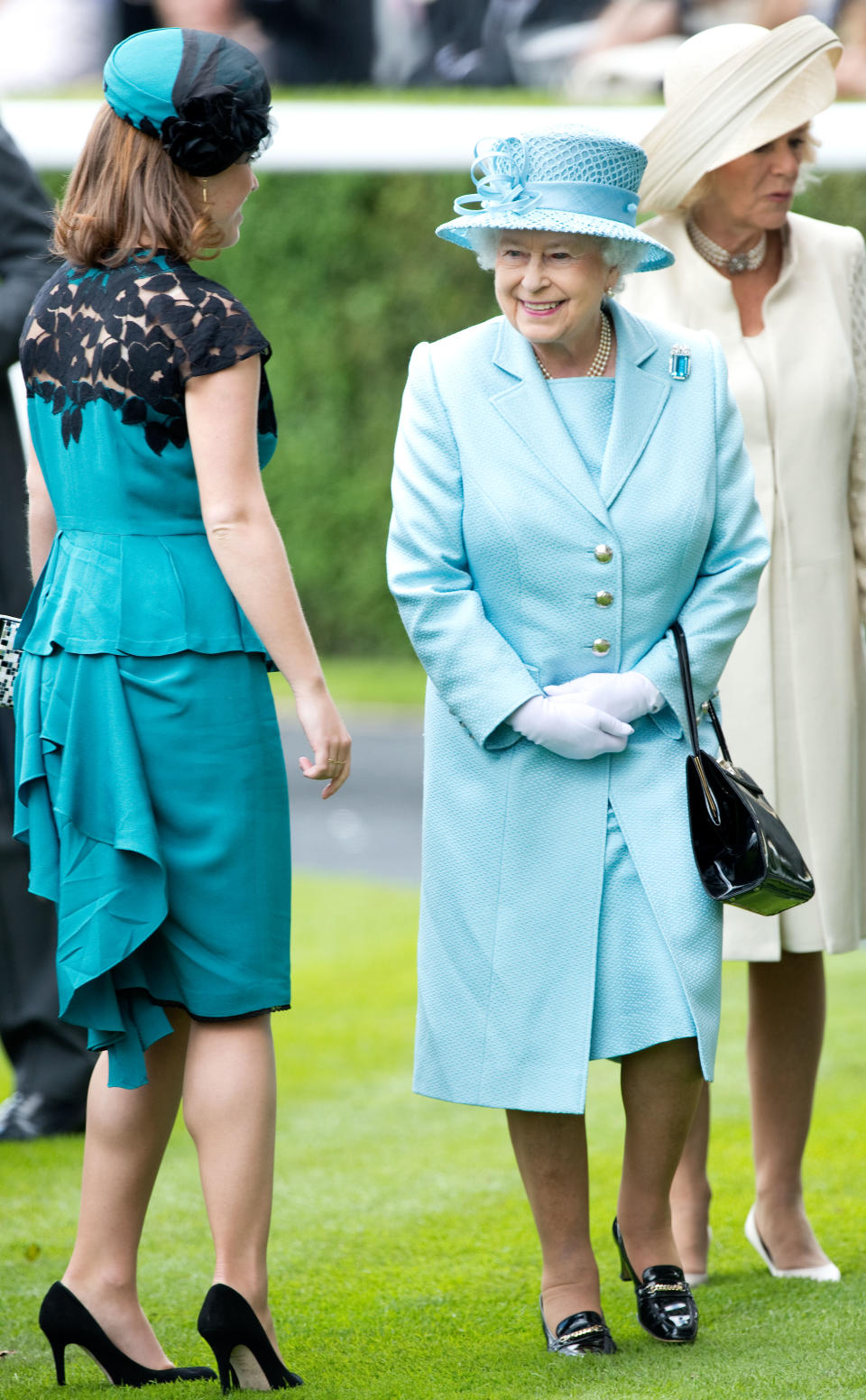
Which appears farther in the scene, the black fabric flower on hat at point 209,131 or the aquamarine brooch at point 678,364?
the aquamarine brooch at point 678,364

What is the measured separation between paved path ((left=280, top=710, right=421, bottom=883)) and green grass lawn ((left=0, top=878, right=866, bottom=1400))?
143 inches

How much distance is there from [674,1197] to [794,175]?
1985mm

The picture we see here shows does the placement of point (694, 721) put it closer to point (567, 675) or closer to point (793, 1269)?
point (567, 675)

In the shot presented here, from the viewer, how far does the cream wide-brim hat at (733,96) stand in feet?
12.3

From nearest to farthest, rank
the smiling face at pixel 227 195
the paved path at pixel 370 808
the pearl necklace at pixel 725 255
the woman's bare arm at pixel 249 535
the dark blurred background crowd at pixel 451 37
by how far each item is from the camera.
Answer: the woman's bare arm at pixel 249 535 < the smiling face at pixel 227 195 < the pearl necklace at pixel 725 255 < the dark blurred background crowd at pixel 451 37 < the paved path at pixel 370 808

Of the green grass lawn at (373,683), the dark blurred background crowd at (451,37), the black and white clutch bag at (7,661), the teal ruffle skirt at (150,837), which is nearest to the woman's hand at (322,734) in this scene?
the teal ruffle skirt at (150,837)

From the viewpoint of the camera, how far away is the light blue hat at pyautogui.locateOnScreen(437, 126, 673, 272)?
123 inches

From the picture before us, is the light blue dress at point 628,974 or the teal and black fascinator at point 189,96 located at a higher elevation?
the teal and black fascinator at point 189,96

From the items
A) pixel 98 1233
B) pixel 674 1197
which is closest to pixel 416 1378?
pixel 98 1233

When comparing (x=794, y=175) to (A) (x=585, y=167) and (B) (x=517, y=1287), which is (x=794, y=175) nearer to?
(A) (x=585, y=167)

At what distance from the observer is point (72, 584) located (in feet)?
9.97

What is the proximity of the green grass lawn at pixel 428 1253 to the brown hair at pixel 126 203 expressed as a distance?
1.76 m

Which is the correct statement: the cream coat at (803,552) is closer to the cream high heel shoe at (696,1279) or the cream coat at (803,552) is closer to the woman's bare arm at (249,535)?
the cream high heel shoe at (696,1279)

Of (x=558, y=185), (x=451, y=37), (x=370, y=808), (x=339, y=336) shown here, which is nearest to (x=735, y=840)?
(x=558, y=185)
